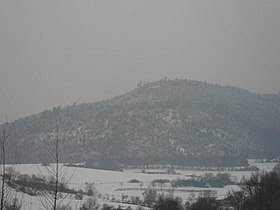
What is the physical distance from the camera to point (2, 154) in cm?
1379

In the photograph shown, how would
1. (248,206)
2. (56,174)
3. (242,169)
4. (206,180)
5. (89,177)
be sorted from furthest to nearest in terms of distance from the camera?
(242,169) → (206,180) → (89,177) → (248,206) → (56,174)

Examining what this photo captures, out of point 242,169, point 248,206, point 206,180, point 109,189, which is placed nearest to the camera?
point 248,206

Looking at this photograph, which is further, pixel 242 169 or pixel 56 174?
pixel 242 169

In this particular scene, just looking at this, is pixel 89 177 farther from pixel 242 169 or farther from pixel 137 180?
pixel 242 169

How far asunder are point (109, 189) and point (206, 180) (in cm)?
4075

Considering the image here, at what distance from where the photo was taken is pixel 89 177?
486 ft

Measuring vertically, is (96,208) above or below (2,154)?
below

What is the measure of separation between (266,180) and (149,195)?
6553 centimetres

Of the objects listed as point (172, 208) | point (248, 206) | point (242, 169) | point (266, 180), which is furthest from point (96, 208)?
point (242, 169)

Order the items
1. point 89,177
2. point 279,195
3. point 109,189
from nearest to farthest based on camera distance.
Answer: point 279,195, point 109,189, point 89,177

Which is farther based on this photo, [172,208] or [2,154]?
[172,208]

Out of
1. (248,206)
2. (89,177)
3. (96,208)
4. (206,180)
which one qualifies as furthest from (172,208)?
(206,180)

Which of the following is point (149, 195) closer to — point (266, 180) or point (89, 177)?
point (89, 177)

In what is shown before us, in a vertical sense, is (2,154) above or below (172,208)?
above
